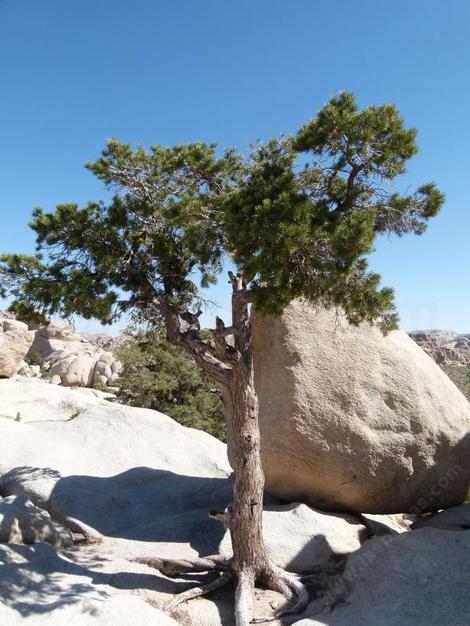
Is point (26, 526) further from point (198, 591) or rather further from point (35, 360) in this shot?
point (35, 360)

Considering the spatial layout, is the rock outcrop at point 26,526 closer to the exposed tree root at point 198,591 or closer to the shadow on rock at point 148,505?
the shadow on rock at point 148,505

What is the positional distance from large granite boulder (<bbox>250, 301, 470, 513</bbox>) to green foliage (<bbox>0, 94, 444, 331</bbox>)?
189 centimetres

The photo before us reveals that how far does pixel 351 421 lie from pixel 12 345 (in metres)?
23.1

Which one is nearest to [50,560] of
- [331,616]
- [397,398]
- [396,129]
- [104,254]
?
[331,616]

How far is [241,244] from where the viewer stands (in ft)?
21.6

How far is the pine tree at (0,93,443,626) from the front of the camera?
6.53 m

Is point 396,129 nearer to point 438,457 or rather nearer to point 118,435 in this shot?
point 438,457

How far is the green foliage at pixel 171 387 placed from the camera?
2420 centimetres

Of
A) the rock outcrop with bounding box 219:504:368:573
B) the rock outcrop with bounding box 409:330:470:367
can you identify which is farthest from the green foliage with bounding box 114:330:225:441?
the rock outcrop with bounding box 409:330:470:367

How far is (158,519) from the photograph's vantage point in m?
10.4

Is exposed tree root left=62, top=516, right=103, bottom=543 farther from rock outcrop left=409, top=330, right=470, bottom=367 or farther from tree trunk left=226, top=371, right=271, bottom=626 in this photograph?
rock outcrop left=409, top=330, right=470, bottom=367

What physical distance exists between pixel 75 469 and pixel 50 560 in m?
4.94

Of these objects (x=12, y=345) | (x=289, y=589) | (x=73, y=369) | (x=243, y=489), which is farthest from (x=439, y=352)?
(x=243, y=489)

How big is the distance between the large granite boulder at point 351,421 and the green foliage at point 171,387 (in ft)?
48.2
